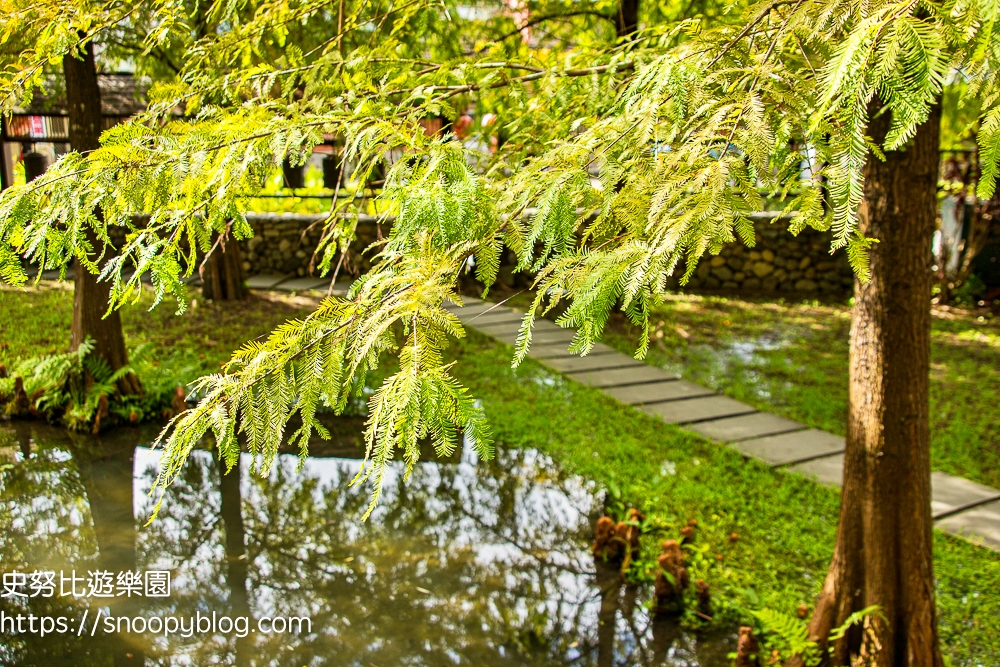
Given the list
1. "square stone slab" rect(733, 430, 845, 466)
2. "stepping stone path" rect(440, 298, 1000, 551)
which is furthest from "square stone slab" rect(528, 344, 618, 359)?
"square stone slab" rect(733, 430, 845, 466)

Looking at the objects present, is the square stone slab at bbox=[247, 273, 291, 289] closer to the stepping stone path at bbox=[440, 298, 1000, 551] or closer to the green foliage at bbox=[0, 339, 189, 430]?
the stepping stone path at bbox=[440, 298, 1000, 551]

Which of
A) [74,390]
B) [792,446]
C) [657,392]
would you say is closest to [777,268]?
[657,392]

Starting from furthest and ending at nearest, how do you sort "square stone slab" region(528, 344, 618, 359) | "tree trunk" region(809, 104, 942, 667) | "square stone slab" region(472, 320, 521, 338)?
"square stone slab" region(472, 320, 521, 338) < "square stone slab" region(528, 344, 618, 359) < "tree trunk" region(809, 104, 942, 667)

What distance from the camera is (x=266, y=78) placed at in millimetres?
2871

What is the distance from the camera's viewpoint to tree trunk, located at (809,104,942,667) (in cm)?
314

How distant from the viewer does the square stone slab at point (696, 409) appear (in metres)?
6.44

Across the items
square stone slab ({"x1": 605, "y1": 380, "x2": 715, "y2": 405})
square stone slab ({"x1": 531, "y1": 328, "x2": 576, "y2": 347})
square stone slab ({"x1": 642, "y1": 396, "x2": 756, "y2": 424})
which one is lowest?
square stone slab ({"x1": 642, "y1": 396, "x2": 756, "y2": 424})

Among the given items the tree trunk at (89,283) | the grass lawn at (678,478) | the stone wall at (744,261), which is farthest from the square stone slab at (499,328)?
the tree trunk at (89,283)

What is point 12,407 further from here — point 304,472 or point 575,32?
point 575,32

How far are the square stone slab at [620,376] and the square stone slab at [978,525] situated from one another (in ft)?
10.0

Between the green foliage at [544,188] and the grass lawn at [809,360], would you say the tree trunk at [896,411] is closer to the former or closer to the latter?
the green foliage at [544,188]

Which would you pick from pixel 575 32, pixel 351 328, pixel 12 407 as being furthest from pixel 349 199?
pixel 575 32

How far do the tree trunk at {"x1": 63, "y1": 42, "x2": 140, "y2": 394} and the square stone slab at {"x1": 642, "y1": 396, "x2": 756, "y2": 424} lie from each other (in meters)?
4.41

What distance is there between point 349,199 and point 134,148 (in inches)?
32.2
